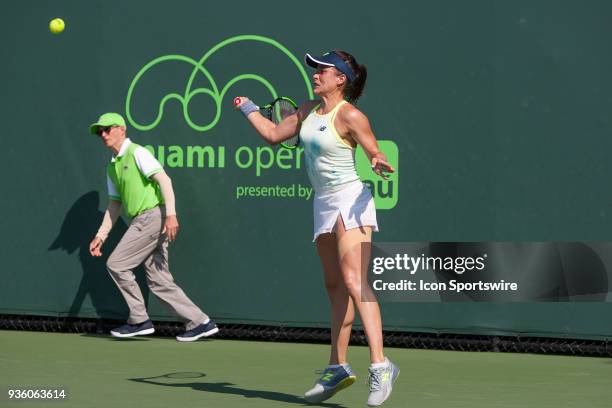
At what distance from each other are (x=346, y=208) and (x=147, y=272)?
2982mm

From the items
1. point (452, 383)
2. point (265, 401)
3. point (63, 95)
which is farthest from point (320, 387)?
point (63, 95)

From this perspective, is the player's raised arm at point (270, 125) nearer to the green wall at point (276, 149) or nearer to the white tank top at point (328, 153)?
the white tank top at point (328, 153)

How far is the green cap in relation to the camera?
8.57 metres

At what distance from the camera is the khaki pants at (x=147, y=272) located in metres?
8.58

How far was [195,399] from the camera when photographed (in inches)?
243

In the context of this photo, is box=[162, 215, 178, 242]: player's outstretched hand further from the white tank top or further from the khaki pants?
the white tank top

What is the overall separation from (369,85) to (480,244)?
1.26 m

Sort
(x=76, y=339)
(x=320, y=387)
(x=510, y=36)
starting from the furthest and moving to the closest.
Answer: (x=76, y=339), (x=510, y=36), (x=320, y=387)

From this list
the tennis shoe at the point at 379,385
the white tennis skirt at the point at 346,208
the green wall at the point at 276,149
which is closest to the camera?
the tennis shoe at the point at 379,385

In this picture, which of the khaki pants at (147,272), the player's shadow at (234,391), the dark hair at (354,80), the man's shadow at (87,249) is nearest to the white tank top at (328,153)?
the dark hair at (354,80)

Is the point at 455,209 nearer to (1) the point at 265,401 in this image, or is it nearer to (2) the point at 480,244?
(2) the point at 480,244

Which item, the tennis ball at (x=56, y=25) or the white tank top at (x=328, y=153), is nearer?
the white tank top at (x=328, y=153)

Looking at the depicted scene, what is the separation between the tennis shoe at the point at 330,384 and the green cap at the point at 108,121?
312 centimetres

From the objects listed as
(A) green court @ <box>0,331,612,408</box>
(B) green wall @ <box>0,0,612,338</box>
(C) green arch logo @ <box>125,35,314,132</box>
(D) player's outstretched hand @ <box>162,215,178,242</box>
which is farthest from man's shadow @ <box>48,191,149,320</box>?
(D) player's outstretched hand @ <box>162,215,178,242</box>
